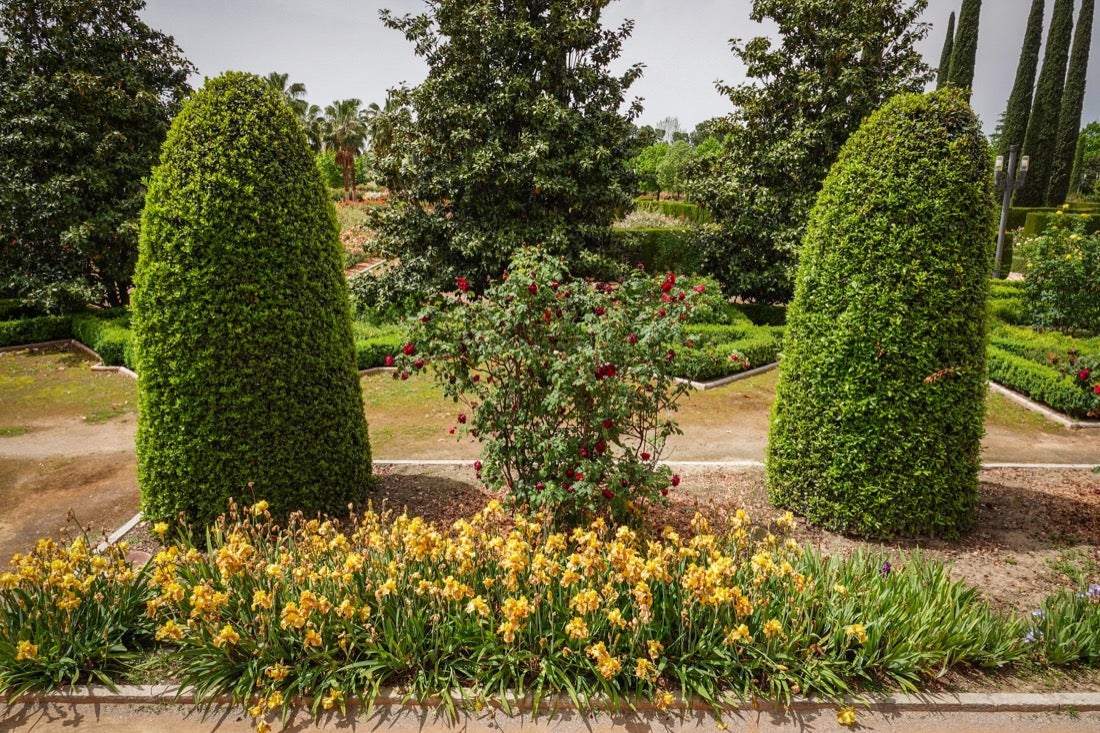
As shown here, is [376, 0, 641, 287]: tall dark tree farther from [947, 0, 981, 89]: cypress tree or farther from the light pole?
[947, 0, 981, 89]: cypress tree

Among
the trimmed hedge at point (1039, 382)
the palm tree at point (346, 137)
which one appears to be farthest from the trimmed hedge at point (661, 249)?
the palm tree at point (346, 137)

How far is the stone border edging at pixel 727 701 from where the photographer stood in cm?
331

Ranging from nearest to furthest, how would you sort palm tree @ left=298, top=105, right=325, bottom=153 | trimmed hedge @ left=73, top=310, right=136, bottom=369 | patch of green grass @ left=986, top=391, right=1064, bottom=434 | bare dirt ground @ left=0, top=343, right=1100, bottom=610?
1. bare dirt ground @ left=0, top=343, right=1100, bottom=610
2. patch of green grass @ left=986, top=391, right=1064, bottom=434
3. trimmed hedge @ left=73, top=310, right=136, bottom=369
4. palm tree @ left=298, top=105, right=325, bottom=153

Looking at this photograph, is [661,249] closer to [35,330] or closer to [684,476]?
[684,476]

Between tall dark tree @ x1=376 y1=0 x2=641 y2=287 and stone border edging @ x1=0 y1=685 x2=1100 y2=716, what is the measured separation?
36.7 ft

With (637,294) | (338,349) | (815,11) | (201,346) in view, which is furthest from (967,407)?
(815,11)

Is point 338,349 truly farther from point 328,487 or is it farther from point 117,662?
point 117,662

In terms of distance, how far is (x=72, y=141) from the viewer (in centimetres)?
1344

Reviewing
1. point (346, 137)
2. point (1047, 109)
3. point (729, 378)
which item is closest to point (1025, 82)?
point (1047, 109)

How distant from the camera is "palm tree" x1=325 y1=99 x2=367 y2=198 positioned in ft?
186

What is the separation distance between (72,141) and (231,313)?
12.8 meters

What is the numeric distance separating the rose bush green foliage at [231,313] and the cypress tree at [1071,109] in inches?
1637

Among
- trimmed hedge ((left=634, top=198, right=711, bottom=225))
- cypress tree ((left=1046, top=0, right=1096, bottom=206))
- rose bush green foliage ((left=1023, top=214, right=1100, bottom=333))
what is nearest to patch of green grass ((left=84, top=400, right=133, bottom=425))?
rose bush green foliage ((left=1023, top=214, right=1100, bottom=333))

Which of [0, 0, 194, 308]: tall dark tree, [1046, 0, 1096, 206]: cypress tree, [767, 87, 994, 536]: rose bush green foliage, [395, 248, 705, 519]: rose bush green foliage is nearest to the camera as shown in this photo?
[395, 248, 705, 519]: rose bush green foliage
